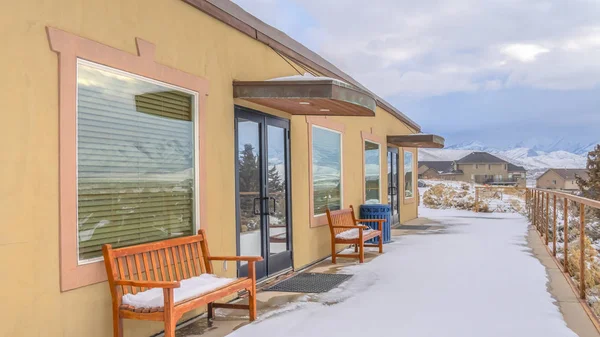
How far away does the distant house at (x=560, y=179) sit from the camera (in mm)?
77562

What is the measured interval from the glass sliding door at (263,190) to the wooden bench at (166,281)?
118cm

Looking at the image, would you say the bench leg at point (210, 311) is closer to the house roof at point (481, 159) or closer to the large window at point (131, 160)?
the large window at point (131, 160)

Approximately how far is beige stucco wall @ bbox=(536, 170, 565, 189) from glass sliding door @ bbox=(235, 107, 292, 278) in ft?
261

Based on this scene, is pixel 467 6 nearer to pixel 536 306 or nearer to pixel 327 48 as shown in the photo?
pixel 536 306

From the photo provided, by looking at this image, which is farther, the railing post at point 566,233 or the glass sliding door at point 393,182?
the glass sliding door at point 393,182

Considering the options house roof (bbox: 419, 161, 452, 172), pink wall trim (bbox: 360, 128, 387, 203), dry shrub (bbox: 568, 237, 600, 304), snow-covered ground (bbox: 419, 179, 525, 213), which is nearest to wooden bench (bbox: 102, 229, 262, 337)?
dry shrub (bbox: 568, 237, 600, 304)

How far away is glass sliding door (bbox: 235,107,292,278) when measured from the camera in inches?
253

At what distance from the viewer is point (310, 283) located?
22.2 feet

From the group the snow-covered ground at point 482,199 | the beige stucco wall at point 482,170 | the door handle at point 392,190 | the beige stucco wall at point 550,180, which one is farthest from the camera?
the beige stucco wall at point 550,180

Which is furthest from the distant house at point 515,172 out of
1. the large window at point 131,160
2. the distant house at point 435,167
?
the large window at point 131,160

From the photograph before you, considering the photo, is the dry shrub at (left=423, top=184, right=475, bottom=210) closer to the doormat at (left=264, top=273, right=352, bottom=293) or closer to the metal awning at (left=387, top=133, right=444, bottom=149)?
the metal awning at (left=387, top=133, right=444, bottom=149)

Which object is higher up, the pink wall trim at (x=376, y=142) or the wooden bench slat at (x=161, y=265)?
the pink wall trim at (x=376, y=142)

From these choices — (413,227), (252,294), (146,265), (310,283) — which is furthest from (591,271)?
(413,227)

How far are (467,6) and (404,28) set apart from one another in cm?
1395
